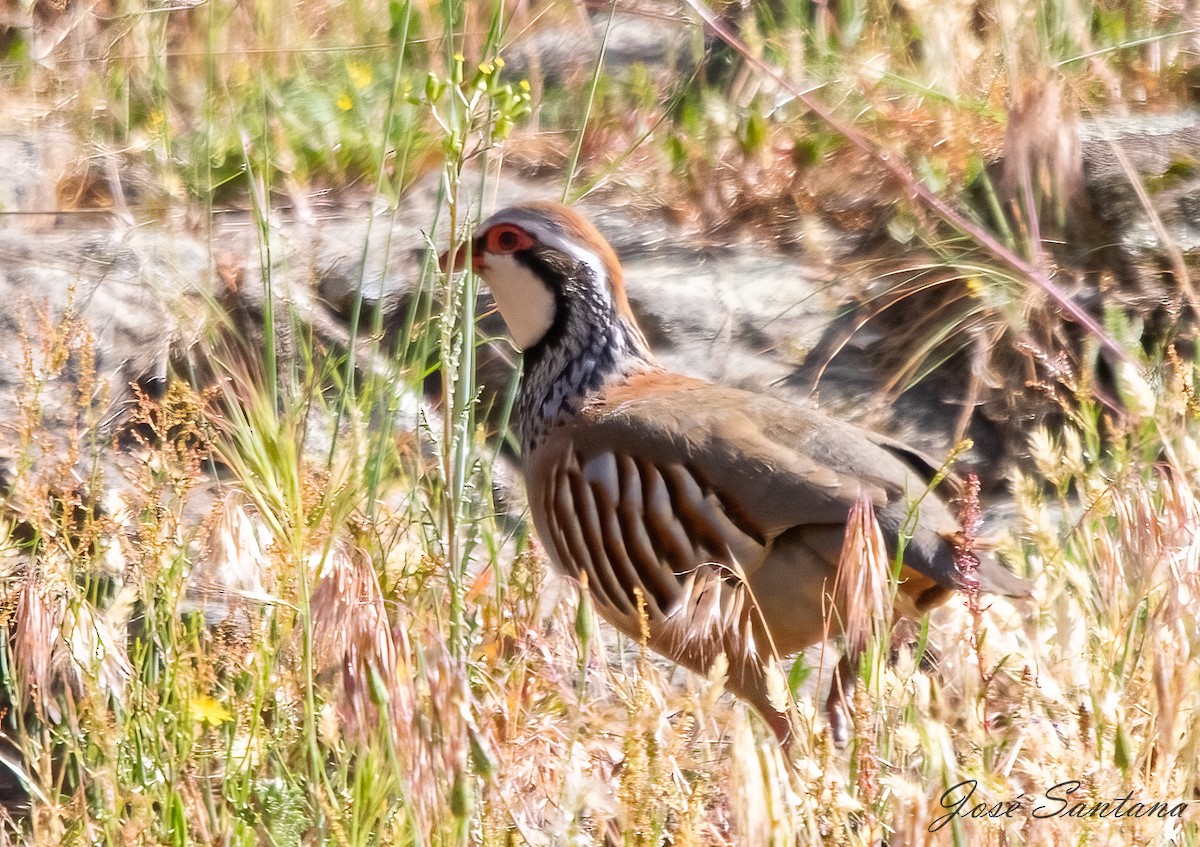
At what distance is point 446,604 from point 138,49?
373 centimetres

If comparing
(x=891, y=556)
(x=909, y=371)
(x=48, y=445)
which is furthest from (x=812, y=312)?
(x=48, y=445)

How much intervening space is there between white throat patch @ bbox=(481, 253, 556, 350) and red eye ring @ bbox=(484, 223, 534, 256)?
0.02m

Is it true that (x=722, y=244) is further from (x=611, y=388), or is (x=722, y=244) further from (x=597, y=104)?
(x=611, y=388)

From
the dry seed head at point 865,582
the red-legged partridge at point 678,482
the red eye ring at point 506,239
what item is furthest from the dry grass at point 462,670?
the red eye ring at point 506,239

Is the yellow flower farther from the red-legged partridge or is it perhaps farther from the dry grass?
the red-legged partridge

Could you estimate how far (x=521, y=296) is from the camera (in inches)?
132

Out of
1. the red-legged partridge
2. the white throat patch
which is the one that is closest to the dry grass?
the red-legged partridge

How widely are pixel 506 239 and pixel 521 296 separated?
140mm

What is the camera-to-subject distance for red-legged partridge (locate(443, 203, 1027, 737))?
273 centimetres

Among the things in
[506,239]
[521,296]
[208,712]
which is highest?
[506,239]

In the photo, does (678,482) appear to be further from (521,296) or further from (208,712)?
(208,712)

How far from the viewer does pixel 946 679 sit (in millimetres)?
1728

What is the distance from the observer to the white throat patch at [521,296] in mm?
3326

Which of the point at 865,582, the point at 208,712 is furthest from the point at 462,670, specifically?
the point at 208,712
